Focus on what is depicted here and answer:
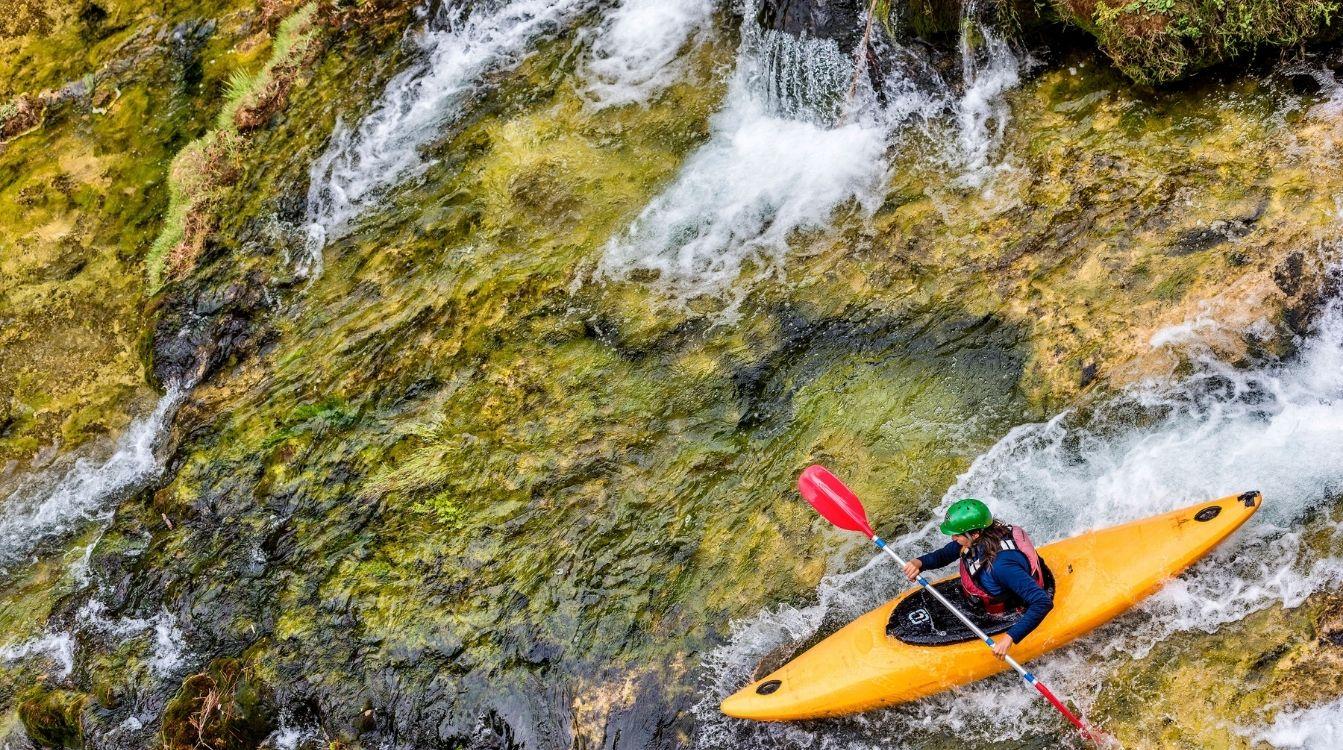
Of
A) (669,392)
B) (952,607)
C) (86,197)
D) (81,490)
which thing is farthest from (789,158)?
(86,197)

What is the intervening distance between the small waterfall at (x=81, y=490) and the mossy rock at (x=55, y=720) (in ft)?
4.87

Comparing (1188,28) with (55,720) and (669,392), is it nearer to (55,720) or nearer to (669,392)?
(669,392)

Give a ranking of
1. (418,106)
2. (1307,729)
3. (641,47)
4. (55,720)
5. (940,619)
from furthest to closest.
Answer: (418,106) < (641,47) < (55,720) < (940,619) < (1307,729)

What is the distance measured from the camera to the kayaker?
Result: 15.8 feet

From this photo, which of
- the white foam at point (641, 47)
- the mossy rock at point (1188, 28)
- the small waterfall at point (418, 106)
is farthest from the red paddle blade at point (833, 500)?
the small waterfall at point (418, 106)

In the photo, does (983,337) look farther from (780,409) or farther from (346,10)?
(346,10)

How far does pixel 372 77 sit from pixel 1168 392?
6.96 m

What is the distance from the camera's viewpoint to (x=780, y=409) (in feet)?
20.6

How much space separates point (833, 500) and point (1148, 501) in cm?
175

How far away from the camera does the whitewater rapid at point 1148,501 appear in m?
4.98

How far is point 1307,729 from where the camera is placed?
14.9 feet

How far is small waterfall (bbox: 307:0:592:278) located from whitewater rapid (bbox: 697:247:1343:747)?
4.84 meters

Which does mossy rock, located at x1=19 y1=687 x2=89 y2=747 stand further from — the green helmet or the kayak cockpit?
the green helmet

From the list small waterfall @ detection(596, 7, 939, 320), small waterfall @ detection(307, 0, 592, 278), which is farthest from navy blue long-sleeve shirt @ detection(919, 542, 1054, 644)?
small waterfall @ detection(307, 0, 592, 278)
